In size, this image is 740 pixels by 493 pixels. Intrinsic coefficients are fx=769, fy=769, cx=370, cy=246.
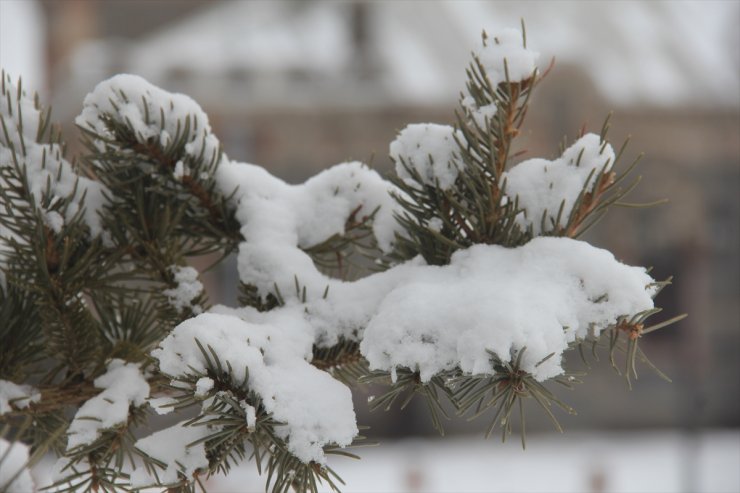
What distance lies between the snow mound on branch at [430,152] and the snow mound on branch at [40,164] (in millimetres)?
259

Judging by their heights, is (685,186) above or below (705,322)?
above

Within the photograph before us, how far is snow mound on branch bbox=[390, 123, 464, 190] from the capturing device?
0.58m

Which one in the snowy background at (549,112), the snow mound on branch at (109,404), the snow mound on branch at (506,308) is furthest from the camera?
the snowy background at (549,112)

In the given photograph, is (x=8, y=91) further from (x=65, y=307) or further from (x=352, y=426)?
(x=352, y=426)

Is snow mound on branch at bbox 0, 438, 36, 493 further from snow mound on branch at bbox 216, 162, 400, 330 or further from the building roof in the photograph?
the building roof

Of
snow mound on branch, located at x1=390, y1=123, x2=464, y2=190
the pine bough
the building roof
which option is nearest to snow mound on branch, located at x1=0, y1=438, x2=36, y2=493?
the pine bough

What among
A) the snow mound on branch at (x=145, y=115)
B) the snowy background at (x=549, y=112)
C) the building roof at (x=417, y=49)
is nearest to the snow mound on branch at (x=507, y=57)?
the snow mound on branch at (x=145, y=115)

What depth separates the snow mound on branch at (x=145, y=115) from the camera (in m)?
0.62

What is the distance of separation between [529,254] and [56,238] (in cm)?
37

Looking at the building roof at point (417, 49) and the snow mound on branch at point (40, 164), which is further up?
the building roof at point (417, 49)

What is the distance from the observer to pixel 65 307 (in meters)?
0.63

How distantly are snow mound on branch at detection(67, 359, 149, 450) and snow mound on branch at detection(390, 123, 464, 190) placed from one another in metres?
0.27

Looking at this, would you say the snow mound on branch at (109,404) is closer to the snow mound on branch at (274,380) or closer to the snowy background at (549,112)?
the snow mound on branch at (274,380)

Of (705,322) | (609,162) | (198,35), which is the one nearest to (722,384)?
(705,322)
